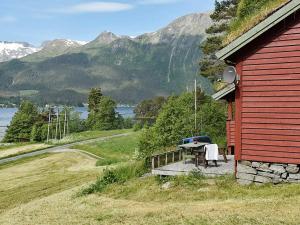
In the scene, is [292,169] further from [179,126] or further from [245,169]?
[179,126]

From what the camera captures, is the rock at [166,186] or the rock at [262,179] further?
the rock at [166,186]

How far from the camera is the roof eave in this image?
1658 cm

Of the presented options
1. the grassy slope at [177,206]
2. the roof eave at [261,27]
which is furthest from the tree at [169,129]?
the roof eave at [261,27]

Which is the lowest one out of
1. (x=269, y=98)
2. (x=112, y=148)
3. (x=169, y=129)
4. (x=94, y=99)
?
(x=112, y=148)

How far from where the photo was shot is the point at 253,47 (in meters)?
17.8

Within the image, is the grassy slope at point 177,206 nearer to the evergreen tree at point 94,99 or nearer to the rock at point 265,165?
the rock at point 265,165

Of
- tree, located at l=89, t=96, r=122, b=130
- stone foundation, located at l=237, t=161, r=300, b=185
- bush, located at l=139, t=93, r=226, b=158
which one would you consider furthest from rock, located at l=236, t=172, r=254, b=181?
tree, located at l=89, t=96, r=122, b=130

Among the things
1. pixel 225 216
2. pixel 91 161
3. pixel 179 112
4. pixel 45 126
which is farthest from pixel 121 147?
pixel 225 216

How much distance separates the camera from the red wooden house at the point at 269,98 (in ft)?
55.3

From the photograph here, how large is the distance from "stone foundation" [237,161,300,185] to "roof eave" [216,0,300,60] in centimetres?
472

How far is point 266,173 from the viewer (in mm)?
17391

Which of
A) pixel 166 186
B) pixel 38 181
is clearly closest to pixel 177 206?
pixel 166 186

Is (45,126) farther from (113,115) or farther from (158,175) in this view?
(158,175)

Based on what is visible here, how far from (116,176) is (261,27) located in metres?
11.2
